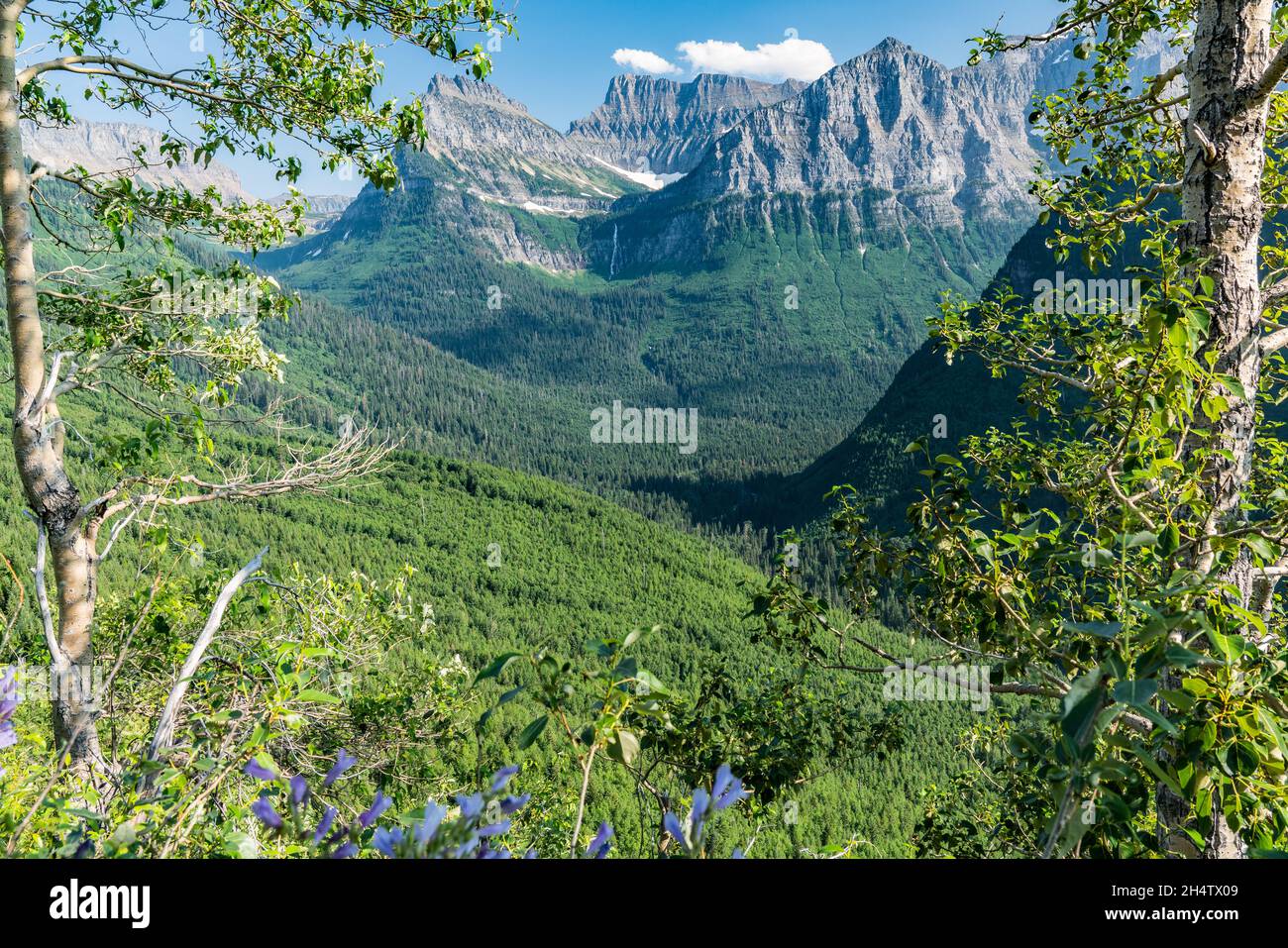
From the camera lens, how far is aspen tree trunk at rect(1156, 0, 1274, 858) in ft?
→ 13.8

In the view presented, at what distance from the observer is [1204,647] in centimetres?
375

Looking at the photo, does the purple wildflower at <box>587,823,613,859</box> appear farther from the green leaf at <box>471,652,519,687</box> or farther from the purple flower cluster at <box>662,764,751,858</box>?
the green leaf at <box>471,652,519,687</box>

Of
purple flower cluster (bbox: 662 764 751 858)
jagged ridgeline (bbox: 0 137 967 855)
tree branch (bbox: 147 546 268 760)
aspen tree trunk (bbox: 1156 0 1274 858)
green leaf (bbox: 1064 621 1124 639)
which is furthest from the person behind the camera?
jagged ridgeline (bbox: 0 137 967 855)

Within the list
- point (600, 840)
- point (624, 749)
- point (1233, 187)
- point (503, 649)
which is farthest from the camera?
point (503, 649)

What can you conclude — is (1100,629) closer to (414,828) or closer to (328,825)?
(414,828)

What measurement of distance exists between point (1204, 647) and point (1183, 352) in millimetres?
1810

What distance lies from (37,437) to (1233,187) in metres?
8.23

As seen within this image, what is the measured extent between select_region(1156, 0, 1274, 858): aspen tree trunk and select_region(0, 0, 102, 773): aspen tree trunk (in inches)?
289

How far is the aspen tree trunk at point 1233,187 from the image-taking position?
4.19 m

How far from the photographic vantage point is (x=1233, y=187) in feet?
14.0

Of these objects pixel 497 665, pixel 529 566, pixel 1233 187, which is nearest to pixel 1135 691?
pixel 497 665

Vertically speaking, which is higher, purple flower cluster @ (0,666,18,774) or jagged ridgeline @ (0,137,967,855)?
purple flower cluster @ (0,666,18,774)

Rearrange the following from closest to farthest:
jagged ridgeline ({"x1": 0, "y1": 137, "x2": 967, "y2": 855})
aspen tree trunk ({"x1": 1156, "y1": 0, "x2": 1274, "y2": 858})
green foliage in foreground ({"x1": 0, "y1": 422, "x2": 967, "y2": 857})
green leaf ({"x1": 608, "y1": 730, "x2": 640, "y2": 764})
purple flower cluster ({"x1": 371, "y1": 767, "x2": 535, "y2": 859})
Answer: purple flower cluster ({"x1": 371, "y1": 767, "x2": 535, "y2": 859}), green leaf ({"x1": 608, "y1": 730, "x2": 640, "y2": 764}), aspen tree trunk ({"x1": 1156, "y1": 0, "x2": 1274, "y2": 858}), green foliage in foreground ({"x1": 0, "y1": 422, "x2": 967, "y2": 857}), jagged ridgeline ({"x1": 0, "y1": 137, "x2": 967, "y2": 855})

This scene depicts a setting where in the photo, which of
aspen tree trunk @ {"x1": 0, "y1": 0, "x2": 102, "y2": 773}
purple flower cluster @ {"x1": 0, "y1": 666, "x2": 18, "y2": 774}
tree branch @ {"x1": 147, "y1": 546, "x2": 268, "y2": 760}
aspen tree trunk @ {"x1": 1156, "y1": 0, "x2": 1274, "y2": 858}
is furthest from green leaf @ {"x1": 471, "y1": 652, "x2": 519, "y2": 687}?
aspen tree trunk @ {"x1": 0, "y1": 0, "x2": 102, "y2": 773}
